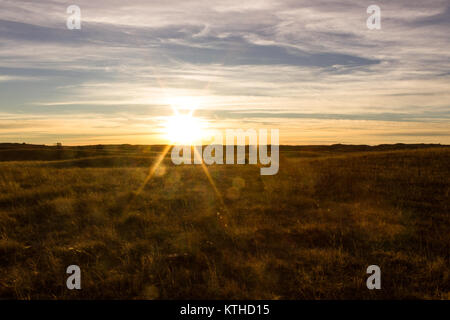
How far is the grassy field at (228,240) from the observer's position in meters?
4.98

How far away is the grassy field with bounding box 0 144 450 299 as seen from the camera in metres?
4.98

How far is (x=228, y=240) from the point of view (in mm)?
6980

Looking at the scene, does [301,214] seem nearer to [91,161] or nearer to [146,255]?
[146,255]

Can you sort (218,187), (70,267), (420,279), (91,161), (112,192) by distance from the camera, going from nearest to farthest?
(420,279), (70,267), (112,192), (218,187), (91,161)

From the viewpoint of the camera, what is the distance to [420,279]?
5105 mm

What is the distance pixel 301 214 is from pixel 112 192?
288 inches

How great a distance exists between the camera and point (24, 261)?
6.04 m

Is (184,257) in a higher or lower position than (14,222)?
lower

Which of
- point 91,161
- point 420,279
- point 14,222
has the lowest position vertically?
point 420,279

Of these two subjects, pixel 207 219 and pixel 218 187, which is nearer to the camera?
pixel 207 219

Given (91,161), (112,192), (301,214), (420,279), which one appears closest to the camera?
(420,279)

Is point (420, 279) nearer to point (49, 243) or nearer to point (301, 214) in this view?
point (301, 214)
